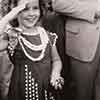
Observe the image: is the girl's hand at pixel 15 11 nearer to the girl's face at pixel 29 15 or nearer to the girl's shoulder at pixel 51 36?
the girl's face at pixel 29 15

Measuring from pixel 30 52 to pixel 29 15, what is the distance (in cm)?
17

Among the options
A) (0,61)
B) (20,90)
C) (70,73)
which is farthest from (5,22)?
(70,73)

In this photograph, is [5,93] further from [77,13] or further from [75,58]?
[77,13]

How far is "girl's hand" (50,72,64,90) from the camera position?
1.42 metres

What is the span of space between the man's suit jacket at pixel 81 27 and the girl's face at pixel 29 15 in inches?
3.9

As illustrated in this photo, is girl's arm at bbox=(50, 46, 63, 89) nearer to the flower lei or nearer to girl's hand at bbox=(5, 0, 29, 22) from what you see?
the flower lei

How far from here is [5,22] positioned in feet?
4.30

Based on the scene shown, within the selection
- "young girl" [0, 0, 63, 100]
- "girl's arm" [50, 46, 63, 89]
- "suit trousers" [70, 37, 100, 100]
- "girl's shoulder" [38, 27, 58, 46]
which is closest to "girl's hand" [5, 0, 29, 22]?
"young girl" [0, 0, 63, 100]

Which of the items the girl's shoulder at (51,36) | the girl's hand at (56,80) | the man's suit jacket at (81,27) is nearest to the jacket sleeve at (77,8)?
the man's suit jacket at (81,27)

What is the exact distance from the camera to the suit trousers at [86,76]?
1.50 m

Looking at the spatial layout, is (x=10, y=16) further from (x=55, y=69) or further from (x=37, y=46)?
(x=55, y=69)

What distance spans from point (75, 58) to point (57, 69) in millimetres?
123

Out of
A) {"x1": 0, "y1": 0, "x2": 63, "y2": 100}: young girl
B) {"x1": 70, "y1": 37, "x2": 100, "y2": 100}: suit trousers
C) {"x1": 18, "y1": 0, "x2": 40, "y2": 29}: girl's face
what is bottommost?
{"x1": 70, "y1": 37, "x2": 100, "y2": 100}: suit trousers

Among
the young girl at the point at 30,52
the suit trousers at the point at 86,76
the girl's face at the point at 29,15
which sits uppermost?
the girl's face at the point at 29,15
